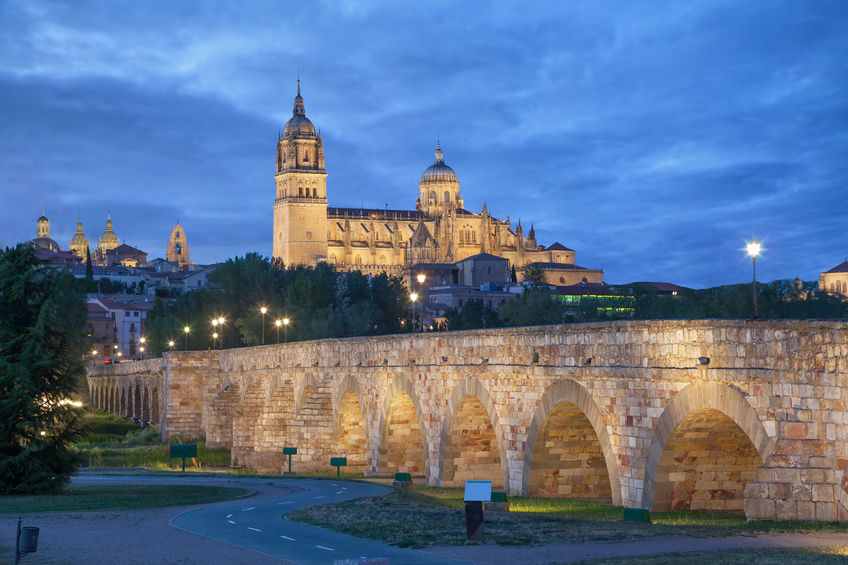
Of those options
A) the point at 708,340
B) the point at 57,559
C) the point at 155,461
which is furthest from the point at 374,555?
the point at 155,461

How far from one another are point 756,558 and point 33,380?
21073 millimetres

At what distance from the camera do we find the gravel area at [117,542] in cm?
1759

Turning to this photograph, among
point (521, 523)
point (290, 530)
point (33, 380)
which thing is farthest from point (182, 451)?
point (521, 523)

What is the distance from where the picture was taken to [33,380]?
1159 inches

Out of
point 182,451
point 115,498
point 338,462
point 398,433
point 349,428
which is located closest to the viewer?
point 115,498

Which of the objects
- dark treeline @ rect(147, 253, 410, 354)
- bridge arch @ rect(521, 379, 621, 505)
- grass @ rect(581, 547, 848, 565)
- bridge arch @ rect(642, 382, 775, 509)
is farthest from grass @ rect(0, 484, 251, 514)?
dark treeline @ rect(147, 253, 410, 354)

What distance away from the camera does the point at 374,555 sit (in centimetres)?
1691

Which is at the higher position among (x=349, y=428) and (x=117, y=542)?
(x=349, y=428)

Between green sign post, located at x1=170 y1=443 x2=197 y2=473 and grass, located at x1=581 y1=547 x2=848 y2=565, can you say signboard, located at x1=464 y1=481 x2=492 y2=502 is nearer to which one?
grass, located at x1=581 y1=547 x2=848 y2=565

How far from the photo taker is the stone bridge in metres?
16.4

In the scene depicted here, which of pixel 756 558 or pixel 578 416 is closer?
pixel 756 558

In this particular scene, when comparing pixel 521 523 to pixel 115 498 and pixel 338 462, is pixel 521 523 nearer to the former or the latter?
pixel 115 498

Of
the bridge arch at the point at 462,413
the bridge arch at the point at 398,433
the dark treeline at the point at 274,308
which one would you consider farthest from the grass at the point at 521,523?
the dark treeline at the point at 274,308

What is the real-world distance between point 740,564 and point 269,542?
863cm
